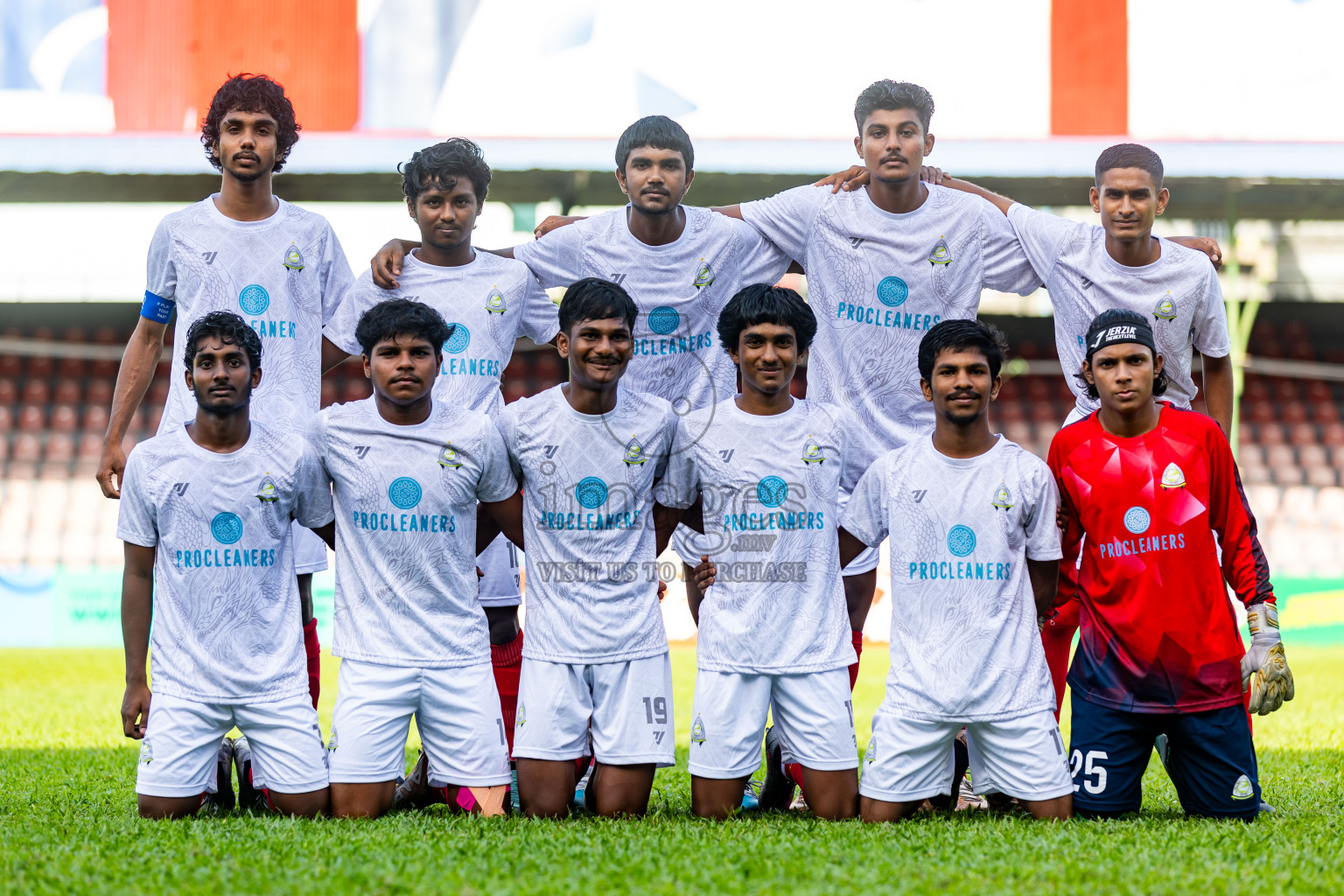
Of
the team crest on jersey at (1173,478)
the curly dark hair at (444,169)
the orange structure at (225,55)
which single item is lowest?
the team crest on jersey at (1173,478)

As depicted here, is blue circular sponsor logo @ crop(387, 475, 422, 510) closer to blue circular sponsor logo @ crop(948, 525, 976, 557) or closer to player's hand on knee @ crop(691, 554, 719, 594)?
player's hand on knee @ crop(691, 554, 719, 594)

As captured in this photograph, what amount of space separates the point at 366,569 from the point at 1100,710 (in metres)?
2.61

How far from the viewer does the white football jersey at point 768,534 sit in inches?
Result: 171

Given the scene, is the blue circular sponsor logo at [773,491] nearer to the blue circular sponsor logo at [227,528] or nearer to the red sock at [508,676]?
the red sock at [508,676]

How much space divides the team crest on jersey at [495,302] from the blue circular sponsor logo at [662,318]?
580 millimetres

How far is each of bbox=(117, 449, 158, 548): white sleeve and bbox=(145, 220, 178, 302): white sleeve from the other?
0.79 metres

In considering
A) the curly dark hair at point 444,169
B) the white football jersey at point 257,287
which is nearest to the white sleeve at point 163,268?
the white football jersey at point 257,287

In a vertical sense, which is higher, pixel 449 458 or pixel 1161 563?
pixel 449 458

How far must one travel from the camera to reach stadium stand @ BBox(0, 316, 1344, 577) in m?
15.5

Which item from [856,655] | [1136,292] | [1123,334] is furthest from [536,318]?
[1136,292]

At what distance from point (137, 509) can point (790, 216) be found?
2.68 m

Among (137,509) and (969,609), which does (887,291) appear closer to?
(969,609)

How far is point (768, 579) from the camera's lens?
14.3 ft

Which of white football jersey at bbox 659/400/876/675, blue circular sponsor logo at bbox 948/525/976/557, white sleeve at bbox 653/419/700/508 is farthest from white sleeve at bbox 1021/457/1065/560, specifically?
white sleeve at bbox 653/419/700/508
